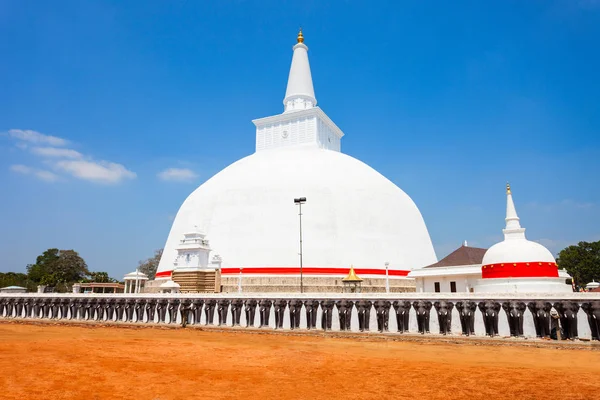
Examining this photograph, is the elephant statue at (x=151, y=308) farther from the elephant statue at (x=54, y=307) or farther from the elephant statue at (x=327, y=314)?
the elephant statue at (x=327, y=314)

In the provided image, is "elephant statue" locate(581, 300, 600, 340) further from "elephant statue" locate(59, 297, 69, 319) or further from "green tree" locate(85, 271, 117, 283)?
"green tree" locate(85, 271, 117, 283)

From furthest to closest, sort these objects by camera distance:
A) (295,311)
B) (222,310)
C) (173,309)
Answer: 1. (173,309)
2. (222,310)
3. (295,311)

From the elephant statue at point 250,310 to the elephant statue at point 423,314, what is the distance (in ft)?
26.0

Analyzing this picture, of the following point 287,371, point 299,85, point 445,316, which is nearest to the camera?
point 287,371

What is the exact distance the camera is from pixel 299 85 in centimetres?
4319

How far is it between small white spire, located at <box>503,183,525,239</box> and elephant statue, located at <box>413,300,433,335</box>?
915 centimetres

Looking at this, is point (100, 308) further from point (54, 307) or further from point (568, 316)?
point (568, 316)

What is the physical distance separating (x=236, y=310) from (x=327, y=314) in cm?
494

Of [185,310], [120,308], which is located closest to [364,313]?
[185,310]

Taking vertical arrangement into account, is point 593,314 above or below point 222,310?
above

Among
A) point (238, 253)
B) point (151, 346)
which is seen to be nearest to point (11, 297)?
point (238, 253)

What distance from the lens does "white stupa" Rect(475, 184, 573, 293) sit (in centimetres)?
1936

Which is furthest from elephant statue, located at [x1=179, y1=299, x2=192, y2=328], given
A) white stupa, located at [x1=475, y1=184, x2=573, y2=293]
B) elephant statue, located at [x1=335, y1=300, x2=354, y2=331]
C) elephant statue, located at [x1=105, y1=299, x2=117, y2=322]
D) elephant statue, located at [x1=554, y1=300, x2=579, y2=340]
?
elephant statue, located at [x1=554, y1=300, x2=579, y2=340]

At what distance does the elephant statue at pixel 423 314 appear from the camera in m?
16.8
